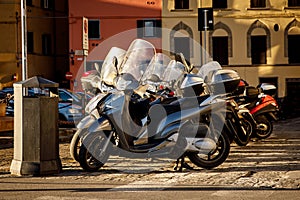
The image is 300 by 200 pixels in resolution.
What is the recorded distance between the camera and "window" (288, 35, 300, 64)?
46750mm

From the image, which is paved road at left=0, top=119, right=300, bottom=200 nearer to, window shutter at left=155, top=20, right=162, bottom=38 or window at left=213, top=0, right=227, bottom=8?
window at left=213, top=0, right=227, bottom=8

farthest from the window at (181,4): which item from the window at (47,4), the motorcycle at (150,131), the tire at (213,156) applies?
the tire at (213,156)

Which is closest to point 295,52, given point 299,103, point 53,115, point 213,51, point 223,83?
point 213,51

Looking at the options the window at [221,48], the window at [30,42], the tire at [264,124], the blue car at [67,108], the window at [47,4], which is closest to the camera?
the tire at [264,124]

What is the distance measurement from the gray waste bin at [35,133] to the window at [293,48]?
35915mm

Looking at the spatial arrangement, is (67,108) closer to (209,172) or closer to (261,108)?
(261,108)

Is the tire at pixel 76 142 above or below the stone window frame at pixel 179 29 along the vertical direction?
below

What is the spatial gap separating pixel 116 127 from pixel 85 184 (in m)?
1.67

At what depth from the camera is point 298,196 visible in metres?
9.66

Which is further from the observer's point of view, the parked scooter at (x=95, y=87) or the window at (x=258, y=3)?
the window at (x=258, y=3)

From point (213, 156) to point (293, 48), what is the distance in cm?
3517

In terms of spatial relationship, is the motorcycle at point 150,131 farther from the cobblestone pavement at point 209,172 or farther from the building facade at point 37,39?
the building facade at point 37,39

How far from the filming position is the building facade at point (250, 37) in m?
46.5

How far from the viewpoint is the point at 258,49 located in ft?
154
